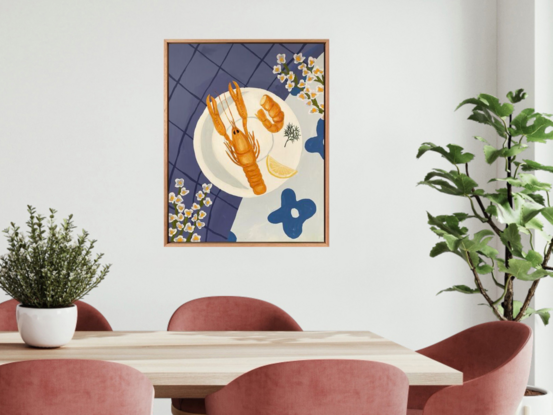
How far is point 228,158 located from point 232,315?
1022mm

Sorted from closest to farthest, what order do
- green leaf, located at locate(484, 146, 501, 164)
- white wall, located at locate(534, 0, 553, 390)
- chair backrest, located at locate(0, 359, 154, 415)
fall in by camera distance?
chair backrest, located at locate(0, 359, 154, 415)
green leaf, located at locate(484, 146, 501, 164)
white wall, located at locate(534, 0, 553, 390)

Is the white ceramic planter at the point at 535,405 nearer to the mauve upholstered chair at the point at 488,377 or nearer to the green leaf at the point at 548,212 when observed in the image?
the mauve upholstered chair at the point at 488,377

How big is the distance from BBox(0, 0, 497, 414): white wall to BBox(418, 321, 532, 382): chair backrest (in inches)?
39.6

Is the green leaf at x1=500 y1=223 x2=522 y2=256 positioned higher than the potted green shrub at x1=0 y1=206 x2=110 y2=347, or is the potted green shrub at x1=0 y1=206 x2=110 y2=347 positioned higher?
the green leaf at x1=500 y1=223 x2=522 y2=256

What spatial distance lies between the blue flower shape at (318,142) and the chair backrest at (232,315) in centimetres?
104

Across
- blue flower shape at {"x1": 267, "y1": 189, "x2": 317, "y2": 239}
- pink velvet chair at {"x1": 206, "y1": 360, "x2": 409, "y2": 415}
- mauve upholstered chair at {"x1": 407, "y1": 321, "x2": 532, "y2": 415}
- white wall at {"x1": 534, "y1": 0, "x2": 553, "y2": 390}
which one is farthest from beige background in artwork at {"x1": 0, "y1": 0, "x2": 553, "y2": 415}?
pink velvet chair at {"x1": 206, "y1": 360, "x2": 409, "y2": 415}

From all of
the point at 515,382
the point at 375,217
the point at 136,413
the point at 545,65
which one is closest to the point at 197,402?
the point at 136,413

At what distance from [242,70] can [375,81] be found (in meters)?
0.78

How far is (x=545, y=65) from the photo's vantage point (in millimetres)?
2844

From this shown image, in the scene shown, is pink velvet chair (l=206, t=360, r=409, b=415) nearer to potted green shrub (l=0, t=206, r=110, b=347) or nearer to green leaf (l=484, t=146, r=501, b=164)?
Answer: potted green shrub (l=0, t=206, r=110, b=347)

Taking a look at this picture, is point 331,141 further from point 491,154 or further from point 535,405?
point 535,405

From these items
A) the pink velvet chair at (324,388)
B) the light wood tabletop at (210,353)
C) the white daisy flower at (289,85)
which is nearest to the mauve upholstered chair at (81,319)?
the light wood tabletop at (210,353)

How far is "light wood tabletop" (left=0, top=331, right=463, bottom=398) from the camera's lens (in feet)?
4.86

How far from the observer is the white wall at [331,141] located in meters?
3.13
